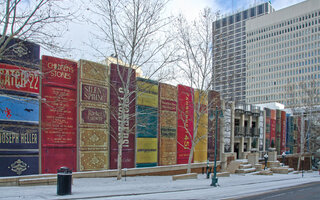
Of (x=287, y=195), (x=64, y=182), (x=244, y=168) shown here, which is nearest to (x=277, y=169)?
(x=244, y=168)

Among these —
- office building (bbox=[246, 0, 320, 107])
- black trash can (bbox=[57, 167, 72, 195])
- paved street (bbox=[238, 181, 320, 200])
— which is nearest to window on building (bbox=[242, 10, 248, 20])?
office building (bbox=[246, 0, 320, 107])

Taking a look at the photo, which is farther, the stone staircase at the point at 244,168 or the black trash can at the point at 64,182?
the stone staircase at the point at 244,168

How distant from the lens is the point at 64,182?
1086 centimetres

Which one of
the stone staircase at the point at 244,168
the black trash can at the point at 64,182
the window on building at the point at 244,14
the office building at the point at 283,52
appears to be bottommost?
the stone staircase at the point at 244,168

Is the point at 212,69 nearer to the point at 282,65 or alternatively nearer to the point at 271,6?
the point at 282,65

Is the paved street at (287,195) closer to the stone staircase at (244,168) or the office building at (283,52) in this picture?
the stone staircase at (244,168)

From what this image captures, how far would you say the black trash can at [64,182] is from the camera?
10.8m

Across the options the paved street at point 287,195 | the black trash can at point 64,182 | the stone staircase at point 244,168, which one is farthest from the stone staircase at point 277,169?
the black trash can at point 64,182

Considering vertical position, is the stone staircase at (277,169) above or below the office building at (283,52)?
below

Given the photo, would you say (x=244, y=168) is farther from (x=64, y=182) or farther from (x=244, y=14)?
(x=244, y=14)

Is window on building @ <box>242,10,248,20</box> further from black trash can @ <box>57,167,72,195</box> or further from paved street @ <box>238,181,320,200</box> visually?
black trash can @ <box>57,167,72,195</box>

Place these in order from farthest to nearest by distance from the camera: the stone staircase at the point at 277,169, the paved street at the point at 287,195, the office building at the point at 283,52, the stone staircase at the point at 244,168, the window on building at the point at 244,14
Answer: the window on building at the point at 244,14, the office building at the point at 283,52, the stone staircase at the point at 277,169, the stone staircase at the point at 244,168, the paved street at the point at 287,195

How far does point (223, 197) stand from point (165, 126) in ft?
34.3

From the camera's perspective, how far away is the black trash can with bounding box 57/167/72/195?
10.8 metres
